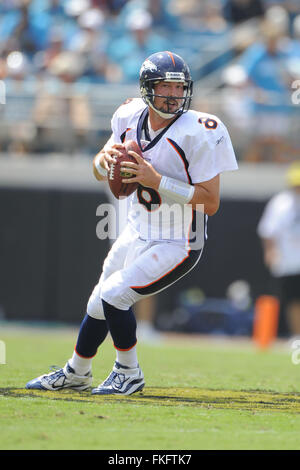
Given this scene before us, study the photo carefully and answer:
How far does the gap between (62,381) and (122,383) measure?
1.19 feet

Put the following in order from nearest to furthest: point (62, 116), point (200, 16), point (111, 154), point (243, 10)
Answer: point (111, 154) < point (62, 116) < point (243, 10) < point (200, 16)

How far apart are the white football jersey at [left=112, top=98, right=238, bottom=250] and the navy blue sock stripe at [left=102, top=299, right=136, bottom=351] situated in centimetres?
48

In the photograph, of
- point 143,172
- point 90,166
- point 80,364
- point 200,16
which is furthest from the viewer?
point 200,16

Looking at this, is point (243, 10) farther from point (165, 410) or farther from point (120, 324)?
point (165, 410)

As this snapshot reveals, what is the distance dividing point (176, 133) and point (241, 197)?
6062mm

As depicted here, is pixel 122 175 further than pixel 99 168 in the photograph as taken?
No

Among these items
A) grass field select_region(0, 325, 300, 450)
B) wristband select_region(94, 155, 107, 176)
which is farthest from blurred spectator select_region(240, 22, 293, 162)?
wristband select_region(94, 155, 107, 176)

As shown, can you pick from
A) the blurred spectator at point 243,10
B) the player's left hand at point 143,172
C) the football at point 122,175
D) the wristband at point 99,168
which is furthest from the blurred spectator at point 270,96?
the player's left hand at point 143,172

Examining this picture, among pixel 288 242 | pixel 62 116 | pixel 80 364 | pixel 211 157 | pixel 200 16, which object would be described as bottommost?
pixel 80 364

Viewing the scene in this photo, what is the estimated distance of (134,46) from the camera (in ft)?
38.0

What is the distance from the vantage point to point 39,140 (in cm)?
1084

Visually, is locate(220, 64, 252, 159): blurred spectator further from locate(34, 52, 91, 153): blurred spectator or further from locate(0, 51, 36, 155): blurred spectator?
locate(0, 51, 36, 155): blurred spectator

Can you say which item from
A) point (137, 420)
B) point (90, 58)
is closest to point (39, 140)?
point (90, 58)

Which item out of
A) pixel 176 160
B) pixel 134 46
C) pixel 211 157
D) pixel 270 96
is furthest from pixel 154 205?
pixel 134 46
